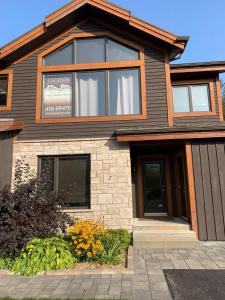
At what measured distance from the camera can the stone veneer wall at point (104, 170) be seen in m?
8.12

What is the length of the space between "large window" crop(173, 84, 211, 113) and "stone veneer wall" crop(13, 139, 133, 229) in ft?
10.3

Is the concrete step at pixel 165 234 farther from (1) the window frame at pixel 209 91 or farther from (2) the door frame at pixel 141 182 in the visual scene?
(1) the window frame at pixel 209 91

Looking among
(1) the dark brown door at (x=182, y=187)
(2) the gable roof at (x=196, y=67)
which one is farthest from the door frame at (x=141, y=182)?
(2) the gable roof at (x=196, y=67)

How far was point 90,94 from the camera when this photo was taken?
9047mm

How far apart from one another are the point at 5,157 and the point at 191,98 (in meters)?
7.05

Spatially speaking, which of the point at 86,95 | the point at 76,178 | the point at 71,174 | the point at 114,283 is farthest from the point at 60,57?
the point at 114,283

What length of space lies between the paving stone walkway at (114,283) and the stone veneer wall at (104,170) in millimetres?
2030

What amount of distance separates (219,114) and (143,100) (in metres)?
3.10

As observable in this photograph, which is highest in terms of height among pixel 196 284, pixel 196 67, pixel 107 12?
pixel 107 12

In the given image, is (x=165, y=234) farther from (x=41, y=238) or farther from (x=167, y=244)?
(x=41, y=238)

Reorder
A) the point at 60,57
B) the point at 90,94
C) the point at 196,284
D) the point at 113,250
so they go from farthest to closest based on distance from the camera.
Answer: the point at 60,57 → the point at 90,94 → the point at 113,250 → the point at 196,284

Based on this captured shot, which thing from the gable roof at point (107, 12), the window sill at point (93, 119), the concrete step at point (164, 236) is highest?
the gable roof at point (107, 12)

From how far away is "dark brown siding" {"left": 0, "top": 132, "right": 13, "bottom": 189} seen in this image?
8172 mm

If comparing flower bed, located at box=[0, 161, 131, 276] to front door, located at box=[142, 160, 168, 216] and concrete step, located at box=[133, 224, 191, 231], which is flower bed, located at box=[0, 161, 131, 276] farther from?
front door, located at box=[142, 160, 168, 216]
